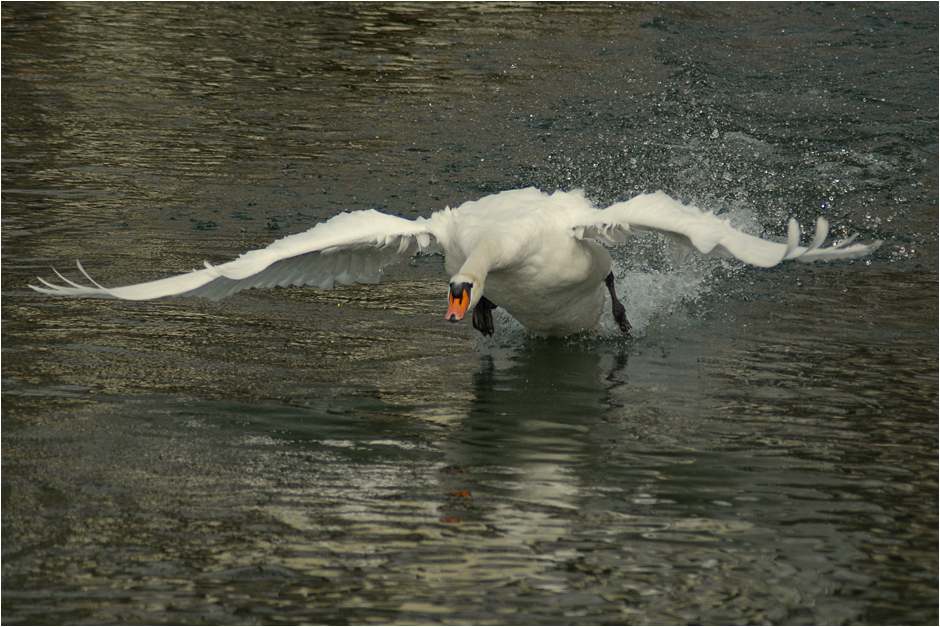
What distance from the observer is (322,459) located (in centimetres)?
569

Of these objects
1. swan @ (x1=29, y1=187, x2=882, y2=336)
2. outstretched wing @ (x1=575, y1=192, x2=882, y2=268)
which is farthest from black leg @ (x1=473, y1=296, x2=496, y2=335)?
outstretched wing @ (x1=575, y1=192, x2=882, y2=268)

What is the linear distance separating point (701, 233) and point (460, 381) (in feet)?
6.15

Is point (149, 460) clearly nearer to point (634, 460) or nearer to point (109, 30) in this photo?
point (634, 460)

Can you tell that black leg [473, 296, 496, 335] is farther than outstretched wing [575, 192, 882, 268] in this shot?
Yes

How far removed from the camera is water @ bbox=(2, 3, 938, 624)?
14.7ft

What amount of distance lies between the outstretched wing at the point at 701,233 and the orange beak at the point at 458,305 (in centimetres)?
119

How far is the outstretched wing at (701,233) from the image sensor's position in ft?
17.2

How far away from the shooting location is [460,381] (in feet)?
22.5

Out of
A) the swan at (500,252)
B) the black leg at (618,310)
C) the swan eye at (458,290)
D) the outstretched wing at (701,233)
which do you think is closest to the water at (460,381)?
→ the black leg at (618,310)

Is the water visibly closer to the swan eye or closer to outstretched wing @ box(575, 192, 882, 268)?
outstretched wing @ box(575, 192, 882, 268)

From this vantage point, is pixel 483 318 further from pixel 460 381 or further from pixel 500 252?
pixel 500 252

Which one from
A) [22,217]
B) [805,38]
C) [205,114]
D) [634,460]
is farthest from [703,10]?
[634,460]

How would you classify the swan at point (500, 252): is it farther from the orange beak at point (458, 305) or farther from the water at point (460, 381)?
the water at point (460, 381)

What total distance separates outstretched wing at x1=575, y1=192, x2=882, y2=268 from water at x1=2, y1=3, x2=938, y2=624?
0.68 metres
